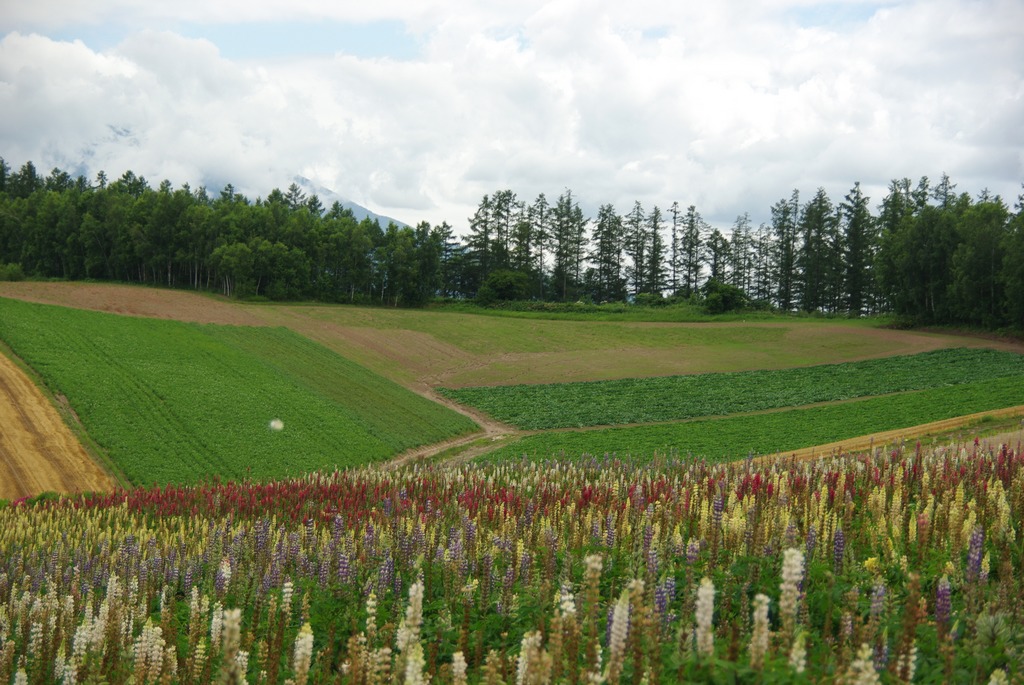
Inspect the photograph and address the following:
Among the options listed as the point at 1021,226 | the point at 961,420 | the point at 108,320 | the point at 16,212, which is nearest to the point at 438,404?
the point at 108,320

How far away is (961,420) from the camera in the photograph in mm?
32031

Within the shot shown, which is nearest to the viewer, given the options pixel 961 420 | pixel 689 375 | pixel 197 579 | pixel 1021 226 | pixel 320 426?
pixel 197 579

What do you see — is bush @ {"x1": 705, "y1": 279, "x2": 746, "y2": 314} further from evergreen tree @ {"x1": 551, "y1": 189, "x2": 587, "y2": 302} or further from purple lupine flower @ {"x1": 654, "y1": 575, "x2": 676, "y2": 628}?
purple lupine flower @ {"x1": 654, "y1": 575, "x2": 676, "y2": 628}

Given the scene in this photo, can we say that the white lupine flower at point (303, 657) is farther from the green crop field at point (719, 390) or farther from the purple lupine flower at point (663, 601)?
the green crop field at point (719, 390)

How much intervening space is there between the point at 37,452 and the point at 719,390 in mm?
42072

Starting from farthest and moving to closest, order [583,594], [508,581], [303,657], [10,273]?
[10,273] → [508,581] → [583,594] → [303,657]

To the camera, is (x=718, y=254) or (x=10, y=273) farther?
(x=718, y=254)

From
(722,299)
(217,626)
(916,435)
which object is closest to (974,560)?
(217,626)

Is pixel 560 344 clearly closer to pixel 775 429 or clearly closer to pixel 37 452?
pixel 775 429

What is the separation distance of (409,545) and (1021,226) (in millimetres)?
77969

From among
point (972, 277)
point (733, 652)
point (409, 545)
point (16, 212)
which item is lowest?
point (409, 545)

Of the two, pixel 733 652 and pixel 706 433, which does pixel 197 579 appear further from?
pixel 706 433

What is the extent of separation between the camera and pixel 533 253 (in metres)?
140

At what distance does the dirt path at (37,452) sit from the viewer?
31.7 meters
